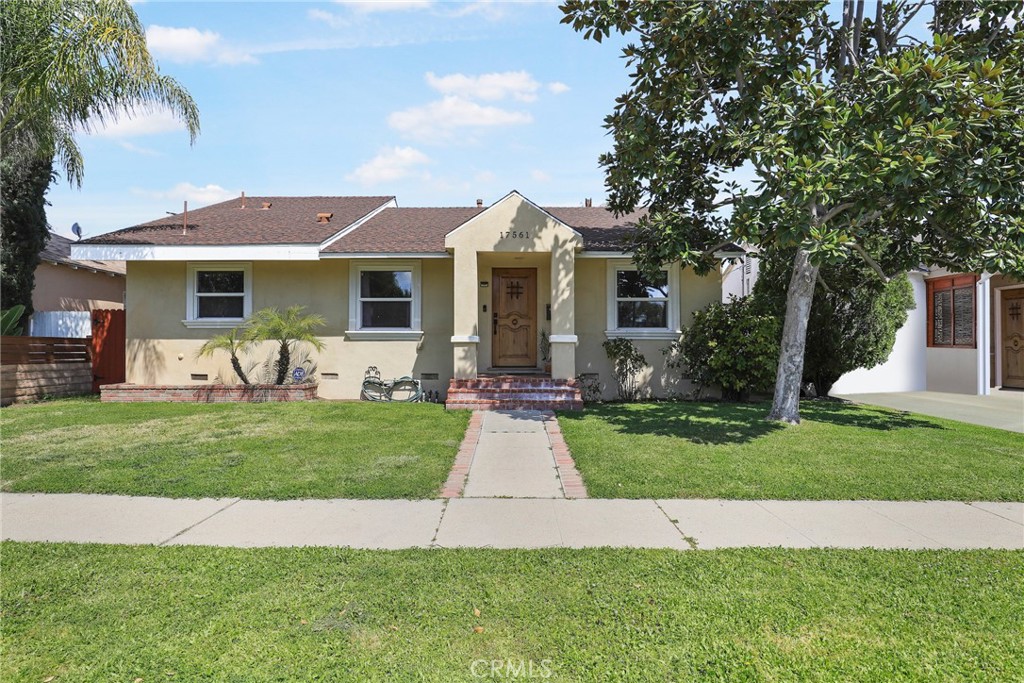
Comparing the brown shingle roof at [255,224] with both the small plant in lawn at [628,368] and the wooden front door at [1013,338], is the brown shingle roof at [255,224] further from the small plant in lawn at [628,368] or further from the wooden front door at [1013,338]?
the wooden front door at [1013,338]

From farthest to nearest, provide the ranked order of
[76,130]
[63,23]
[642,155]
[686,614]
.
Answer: [76,130] < [63,23] < [642,155] < [686,614]

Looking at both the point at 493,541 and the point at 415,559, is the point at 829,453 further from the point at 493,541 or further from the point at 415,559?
the point at 415,559

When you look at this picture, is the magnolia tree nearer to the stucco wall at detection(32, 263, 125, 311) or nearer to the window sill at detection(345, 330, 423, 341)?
the window sill at detection(345, 330, 423, 341)

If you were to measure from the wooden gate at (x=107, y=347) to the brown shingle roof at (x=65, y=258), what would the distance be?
3.80 meters

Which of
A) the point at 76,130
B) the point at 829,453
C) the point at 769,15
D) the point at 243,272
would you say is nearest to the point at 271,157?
the point at 243,272

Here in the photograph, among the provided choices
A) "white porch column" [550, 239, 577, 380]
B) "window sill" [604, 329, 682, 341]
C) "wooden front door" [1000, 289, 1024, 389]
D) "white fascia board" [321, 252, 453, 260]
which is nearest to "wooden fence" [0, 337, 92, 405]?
"white fascia board" [321, 252, 453, 260]

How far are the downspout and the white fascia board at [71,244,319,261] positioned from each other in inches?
625

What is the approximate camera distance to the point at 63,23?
10047 millimetres

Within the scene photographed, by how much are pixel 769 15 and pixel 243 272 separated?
1150 centimetres

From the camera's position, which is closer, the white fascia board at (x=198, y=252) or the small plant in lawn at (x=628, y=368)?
the white fascia board at (x=198, y=252)

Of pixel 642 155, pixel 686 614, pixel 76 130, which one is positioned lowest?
pixel 686 614

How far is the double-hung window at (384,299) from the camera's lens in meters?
12.4

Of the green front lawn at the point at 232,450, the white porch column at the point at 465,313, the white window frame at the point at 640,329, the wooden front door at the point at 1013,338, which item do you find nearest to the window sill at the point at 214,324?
the green front lawn at the point at 232,450

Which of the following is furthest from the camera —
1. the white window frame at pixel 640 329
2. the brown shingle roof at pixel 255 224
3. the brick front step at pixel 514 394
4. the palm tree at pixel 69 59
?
the white window frame at pixel 640 329
